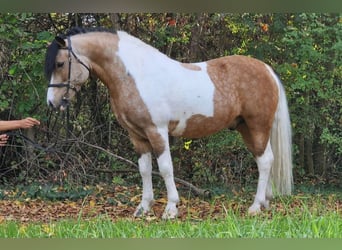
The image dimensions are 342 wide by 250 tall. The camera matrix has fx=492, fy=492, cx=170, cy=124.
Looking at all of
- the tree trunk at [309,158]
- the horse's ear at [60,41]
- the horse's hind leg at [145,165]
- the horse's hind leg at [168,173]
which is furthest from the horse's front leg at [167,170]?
the tree trunk at [309,158]

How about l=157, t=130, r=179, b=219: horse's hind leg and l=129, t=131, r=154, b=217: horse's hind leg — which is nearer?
l=157, t=130, r=179, b=219: horse's hind leg

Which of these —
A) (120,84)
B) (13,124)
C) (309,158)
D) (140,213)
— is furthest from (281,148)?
(309,158)

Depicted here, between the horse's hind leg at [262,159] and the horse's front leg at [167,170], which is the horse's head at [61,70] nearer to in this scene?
the horse's front leg at [167,170]

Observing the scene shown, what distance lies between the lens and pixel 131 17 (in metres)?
→ 6.71

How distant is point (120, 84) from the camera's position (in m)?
4.05

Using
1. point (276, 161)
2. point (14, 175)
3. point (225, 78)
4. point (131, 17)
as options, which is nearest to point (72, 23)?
point (131, 17)

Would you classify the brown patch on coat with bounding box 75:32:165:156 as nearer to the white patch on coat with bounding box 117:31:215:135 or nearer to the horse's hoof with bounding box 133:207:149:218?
the white patch on coat with bounding box 117:31:215:135

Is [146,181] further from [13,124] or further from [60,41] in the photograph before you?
[13,124]

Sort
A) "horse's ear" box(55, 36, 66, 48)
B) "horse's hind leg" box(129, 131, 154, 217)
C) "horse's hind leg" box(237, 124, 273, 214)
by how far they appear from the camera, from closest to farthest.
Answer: "horse's ear" box(55, 36, 66, 48)
"horse's hind leg" box(129, 131, 154, 217)
"horse's hind leg" box(237, 124, 273, 214)

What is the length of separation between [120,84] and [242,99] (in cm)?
115

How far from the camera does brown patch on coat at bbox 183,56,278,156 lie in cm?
436

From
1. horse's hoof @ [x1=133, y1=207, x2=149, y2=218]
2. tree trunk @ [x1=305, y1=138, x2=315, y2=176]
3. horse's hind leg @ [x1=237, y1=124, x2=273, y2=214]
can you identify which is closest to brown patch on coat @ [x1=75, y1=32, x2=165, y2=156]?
horse's hoof @ [x1=133, y1=207, x2=149, y2=218]

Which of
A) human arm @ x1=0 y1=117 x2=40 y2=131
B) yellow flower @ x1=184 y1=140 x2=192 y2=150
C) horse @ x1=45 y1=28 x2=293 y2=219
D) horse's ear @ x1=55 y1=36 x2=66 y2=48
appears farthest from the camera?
yellow flower @ x1=184 y1=140 x2=192 y2=150

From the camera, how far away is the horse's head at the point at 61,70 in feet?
12.8
